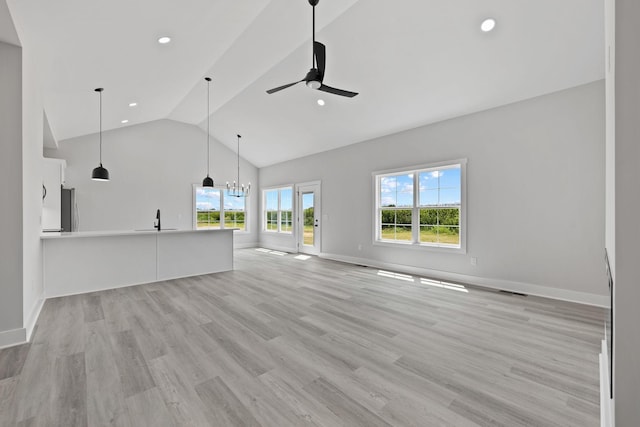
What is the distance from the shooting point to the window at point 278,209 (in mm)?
9266

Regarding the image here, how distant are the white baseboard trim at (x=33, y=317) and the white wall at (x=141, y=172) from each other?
4.03m

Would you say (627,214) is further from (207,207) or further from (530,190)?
(207,207)

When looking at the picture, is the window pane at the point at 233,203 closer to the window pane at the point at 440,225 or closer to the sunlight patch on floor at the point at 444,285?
the window pane at the point at 440,225

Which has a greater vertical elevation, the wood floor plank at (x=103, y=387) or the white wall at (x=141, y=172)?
the white wall at (x=141, y=172)

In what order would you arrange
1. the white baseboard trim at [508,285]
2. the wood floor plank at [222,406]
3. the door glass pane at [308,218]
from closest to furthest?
the wood floor plank at [222,406], the white baseboard trim at [508,285], the door glass pane at [308,218]

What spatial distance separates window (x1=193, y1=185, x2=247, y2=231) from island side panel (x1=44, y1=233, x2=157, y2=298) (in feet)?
12.8

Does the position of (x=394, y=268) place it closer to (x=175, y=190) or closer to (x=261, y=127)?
(x=261, y=127)

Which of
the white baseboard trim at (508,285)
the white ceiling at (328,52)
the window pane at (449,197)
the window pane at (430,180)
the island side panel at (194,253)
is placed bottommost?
the white baseboard trim at (508,285)

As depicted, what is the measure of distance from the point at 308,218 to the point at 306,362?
630 centimetres

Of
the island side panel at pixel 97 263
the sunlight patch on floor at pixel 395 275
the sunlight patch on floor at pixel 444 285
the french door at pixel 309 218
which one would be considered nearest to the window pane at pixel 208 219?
the french door at pixel 309 218

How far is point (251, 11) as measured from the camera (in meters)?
3.38

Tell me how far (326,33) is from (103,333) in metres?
4.50

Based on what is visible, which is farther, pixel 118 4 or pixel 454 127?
pixel 454 127

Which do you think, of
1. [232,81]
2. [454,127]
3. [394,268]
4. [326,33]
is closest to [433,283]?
[394,268]
